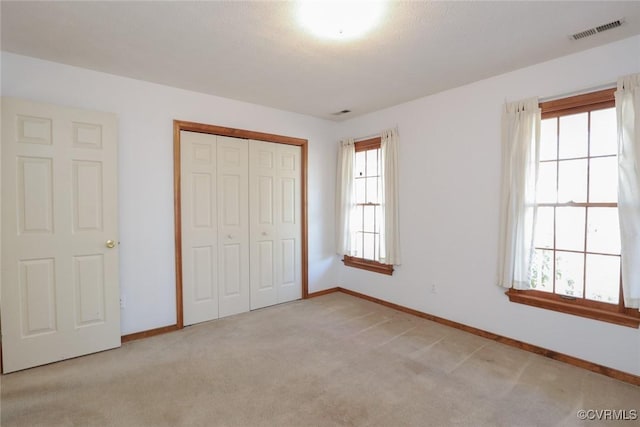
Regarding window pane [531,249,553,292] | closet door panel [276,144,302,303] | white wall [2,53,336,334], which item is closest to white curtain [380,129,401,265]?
closet door panel [276,144,302,303]

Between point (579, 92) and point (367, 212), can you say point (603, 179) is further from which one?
point (367, 212)

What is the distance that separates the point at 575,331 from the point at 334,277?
3.06 meters

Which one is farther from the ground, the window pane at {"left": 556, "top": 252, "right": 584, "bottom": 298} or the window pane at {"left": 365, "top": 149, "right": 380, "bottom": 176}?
the window pane at {"left": 365, "top": 149, "right": 380, "bottom": 176}

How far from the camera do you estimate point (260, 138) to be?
409cm

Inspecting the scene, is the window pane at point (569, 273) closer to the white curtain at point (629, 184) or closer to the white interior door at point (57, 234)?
the white curtain at point (629, 184)

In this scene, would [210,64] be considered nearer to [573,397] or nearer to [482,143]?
[482,143]

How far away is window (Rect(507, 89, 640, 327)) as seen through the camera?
2.52m

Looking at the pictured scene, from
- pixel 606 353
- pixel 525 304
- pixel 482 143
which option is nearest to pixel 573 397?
pixel 606 353

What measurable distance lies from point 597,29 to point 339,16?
1.90m

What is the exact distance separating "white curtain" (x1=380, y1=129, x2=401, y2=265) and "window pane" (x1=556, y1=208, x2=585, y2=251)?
5.53 ft

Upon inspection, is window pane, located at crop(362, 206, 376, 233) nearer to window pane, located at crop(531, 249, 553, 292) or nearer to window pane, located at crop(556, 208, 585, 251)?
A: window pane, located at crop(531, 249, 553, 292)

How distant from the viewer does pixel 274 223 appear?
14.1 ft

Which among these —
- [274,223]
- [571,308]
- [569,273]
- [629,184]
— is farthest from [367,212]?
[629,184]

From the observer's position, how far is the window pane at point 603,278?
251cm
